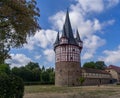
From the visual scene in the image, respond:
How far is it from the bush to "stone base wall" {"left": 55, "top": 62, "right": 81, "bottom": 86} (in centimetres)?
4184

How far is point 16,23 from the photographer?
859 centimetres

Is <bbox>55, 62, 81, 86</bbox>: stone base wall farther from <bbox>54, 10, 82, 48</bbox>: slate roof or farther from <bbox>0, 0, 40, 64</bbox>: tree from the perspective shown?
<bbox>0, 0, 40, 64</bbox>: tree

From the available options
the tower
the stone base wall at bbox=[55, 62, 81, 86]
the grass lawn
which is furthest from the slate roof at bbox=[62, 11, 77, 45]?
the grass lawn

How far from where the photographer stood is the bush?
6.41 m

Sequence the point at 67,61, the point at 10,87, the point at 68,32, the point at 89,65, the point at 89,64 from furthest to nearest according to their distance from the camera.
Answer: the point at 89,64 → the point at 89,65 → the point at 68,32 → the point at 67,61 → the point at 10,87

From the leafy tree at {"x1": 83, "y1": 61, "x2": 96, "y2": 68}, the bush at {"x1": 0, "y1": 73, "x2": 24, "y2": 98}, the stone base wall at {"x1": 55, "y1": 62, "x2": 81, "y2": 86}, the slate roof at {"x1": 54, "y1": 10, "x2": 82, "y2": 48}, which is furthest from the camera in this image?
the leafy tree at {"x1": 83, "y1": 61, "x2": 96, "y2": 68}

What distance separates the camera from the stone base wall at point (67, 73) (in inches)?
1925

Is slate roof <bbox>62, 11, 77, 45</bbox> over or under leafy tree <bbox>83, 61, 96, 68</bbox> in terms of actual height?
over

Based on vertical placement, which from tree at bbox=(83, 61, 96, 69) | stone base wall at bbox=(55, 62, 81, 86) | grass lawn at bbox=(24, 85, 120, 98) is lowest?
grass lawn at bbox=(24, 85, 120, 98)

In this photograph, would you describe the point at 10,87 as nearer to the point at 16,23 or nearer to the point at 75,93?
the point at 16,23

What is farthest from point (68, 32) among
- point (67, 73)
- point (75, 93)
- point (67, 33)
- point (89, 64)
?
point (89, 64)

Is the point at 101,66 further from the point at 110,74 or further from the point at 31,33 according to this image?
the point at 31,33

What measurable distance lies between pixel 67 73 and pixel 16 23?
41430 mm

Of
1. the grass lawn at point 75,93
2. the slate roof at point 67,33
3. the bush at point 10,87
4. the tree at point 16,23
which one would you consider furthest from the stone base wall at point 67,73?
the bush at point 10,87
